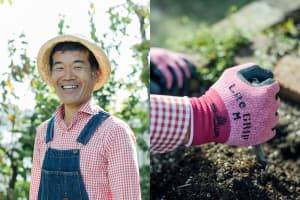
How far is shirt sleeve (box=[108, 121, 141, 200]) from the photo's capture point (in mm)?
1351

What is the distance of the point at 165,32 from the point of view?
3.99 meters

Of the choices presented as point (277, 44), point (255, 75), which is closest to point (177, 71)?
point (277, 44)

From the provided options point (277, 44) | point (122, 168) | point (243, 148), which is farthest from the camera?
point (277, 44)

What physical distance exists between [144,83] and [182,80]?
0.35 m

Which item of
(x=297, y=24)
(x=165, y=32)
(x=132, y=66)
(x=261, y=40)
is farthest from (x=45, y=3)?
(x=165, y=32)

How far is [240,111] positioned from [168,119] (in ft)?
0.64

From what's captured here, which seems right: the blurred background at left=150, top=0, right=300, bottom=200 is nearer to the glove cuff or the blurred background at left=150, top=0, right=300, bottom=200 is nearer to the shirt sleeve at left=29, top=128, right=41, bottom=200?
the glove cuff

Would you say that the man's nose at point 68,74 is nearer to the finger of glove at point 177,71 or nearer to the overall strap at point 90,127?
the overall strap at point 90,127

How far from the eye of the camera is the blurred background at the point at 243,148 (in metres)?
1.68

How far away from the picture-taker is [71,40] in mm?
1440

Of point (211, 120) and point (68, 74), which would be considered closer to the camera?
point (68, 74)

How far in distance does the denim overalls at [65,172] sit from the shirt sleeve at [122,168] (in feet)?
0.21

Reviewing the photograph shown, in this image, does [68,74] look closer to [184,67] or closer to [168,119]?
[168,119]

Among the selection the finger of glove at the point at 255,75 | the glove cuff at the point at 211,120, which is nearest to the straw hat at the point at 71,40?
the glove cuff at the point at 211,120
